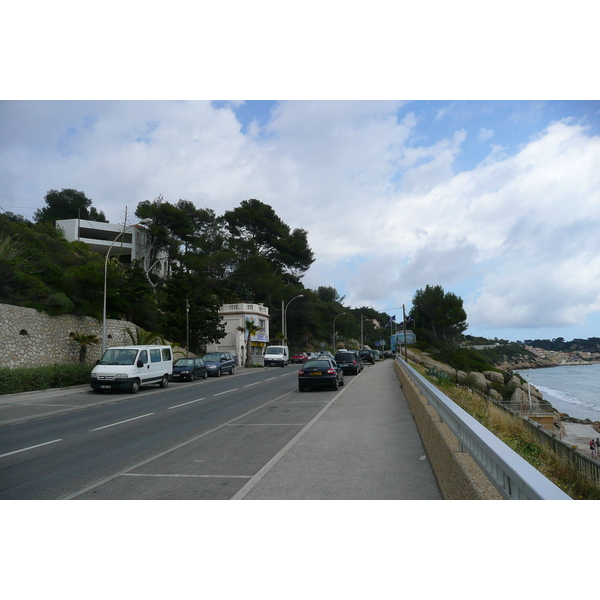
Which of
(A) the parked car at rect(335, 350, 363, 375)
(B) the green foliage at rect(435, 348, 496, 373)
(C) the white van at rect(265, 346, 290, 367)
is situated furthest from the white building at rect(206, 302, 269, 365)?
(B) the green foliage at rect(435, 348, 496, 373)

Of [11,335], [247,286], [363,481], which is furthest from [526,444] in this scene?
[247,286]

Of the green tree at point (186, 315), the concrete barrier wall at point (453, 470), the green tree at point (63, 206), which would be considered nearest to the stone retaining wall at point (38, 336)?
the green tree at point (186, 315)

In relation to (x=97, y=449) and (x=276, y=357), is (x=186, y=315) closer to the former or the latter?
(x=276, y=357)

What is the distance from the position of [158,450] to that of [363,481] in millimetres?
4389

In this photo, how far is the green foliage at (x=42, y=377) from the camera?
2112 centimetres

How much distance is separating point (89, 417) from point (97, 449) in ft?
18.7

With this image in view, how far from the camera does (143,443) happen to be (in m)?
10.2

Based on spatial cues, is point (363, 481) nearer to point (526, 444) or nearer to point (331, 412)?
point (526, 444)

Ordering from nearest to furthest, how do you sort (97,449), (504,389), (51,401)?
1. (97,449)
2. (51,401)
3. (504,389)

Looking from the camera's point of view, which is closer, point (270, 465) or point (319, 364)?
point (270, 465)

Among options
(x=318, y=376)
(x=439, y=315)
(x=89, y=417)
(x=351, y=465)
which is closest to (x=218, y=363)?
(x=318, y=376)

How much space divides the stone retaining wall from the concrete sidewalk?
20.3 m

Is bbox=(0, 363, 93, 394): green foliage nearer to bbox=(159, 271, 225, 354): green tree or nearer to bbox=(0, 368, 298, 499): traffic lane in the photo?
bbox=(0, 368, 298, 499): traffic lane

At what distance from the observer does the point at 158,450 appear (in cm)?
936
